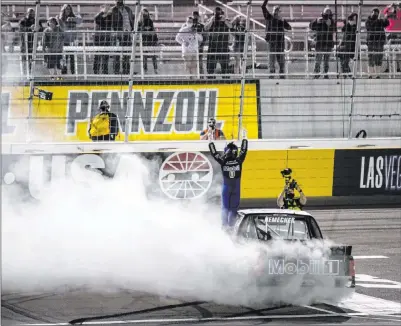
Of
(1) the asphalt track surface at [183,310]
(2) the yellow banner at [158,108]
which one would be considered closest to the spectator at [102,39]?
(2) the yellow banner at [158,108]

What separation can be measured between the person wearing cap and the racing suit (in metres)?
0.97

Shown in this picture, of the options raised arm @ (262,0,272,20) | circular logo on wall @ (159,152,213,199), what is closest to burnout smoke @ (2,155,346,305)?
circular logo on wall @ (159,152,213,199)

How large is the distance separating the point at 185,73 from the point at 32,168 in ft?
10.2

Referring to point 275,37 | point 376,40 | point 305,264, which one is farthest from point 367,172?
point 305,264

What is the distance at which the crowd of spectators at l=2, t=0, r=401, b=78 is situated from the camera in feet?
48.6

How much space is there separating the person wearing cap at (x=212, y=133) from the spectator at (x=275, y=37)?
56.8 inches

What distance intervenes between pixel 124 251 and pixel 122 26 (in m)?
5.38

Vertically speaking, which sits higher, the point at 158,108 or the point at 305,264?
the point at 158,108

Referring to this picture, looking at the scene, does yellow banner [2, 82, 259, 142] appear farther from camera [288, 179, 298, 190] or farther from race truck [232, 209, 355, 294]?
race truck [232, 209, 355, 294]

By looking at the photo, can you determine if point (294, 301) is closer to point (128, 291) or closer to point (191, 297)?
point (191, 297)

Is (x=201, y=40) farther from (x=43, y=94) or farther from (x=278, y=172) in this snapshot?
(x=43, y=94)

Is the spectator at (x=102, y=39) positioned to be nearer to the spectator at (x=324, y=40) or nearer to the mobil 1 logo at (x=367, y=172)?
the spectator at (x=324, y=40)

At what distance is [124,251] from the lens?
1120cm

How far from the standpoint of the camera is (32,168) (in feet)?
47.7
